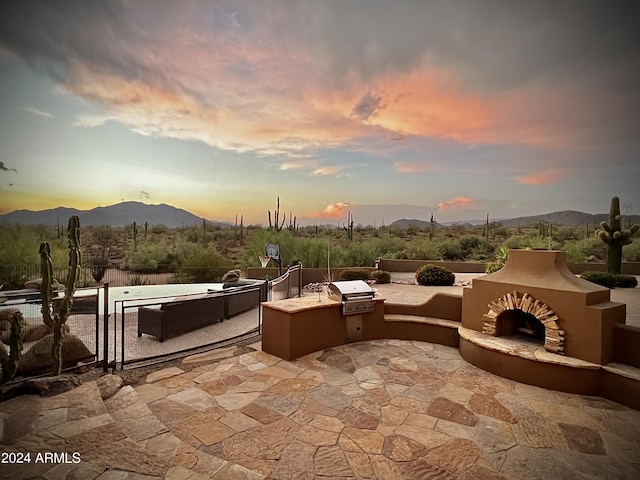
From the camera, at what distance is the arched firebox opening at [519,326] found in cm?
542

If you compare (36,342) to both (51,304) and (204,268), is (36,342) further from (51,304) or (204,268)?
(204,268)

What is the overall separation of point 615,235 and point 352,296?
10267 mm

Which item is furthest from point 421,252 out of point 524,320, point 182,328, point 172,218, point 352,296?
point 172,218

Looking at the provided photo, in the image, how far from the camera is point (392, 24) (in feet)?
27.8

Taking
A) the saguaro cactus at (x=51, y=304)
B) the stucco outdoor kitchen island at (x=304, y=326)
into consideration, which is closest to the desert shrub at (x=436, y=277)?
the stucco outdoor kitchen island at (x=304, y=326)

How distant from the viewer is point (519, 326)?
18.7 feet

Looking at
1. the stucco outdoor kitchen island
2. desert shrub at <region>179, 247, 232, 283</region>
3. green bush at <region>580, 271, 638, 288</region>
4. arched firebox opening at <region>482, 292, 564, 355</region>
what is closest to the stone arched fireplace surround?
arched firebox opening at <region>482, 292, 564, 355</region>

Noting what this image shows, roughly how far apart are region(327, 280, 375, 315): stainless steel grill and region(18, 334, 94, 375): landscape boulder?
3.69 meters

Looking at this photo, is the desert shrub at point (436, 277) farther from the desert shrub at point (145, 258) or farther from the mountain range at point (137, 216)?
the mountain range at point (137, 216)

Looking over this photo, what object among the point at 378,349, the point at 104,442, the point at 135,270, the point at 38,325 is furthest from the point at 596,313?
the point at 135,270

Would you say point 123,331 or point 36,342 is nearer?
point 123,331

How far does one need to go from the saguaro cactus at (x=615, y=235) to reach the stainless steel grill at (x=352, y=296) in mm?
9849

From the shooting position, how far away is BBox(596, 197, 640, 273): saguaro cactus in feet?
34.8

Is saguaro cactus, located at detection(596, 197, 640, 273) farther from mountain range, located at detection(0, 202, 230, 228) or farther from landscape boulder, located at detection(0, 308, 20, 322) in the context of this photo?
mountain range, located at detection(0, 202, 230, 228)
